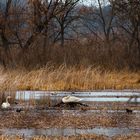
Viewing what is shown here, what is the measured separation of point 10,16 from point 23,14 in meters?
1.35

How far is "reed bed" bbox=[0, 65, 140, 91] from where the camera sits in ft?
77.5

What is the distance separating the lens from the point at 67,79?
2492cm

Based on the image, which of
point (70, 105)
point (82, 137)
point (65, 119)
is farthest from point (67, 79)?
point (82, 137)

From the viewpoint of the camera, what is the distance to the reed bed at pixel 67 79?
930 inches

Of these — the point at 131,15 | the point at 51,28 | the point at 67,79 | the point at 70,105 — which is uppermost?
the point at 131,15

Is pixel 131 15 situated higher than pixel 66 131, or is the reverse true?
pixel 131 15

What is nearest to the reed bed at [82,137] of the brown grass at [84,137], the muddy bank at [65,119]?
the brown grass at [84,137]

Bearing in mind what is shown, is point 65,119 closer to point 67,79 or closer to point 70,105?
point 70,105

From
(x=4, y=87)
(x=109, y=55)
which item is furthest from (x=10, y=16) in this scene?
(x=4, y=87)

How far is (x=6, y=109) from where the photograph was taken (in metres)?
15.7

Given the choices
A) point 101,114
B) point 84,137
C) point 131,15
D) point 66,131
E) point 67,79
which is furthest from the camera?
point 131,15

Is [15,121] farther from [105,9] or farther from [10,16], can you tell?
[105,9]

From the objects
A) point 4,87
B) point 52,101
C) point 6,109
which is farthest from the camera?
point 4,87

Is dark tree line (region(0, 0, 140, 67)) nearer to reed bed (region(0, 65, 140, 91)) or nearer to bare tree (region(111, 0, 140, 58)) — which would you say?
bare tree (region(111, 0, 140, 58))
